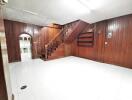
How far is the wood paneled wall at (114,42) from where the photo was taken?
4.01 metres

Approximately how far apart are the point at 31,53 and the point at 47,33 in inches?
86.8

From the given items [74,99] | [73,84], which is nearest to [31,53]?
[73,84]

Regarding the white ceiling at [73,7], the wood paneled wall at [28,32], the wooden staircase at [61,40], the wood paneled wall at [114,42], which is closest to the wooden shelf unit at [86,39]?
the wood paneled wall at [114,42]

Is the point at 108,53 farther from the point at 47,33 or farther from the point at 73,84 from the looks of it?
the point at 47,33

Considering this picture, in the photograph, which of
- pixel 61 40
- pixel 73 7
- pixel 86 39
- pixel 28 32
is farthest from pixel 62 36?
pixel 73 7

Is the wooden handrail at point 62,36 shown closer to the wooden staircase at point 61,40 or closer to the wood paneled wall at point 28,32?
the wooden staircase at point 61,40

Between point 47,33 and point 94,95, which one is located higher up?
point 47,33

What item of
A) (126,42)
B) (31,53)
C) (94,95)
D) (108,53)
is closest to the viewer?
(94,95)

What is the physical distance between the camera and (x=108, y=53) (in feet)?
15.8

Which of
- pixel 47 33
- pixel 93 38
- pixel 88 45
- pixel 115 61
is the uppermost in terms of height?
pixel 47 33

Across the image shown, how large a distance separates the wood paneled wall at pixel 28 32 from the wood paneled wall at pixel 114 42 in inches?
143

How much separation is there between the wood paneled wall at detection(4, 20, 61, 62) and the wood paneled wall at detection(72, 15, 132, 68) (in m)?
3.62

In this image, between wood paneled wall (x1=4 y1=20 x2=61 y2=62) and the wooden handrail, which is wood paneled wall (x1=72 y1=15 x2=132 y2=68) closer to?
the wooden handrail

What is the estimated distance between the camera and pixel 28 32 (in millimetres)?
6156
